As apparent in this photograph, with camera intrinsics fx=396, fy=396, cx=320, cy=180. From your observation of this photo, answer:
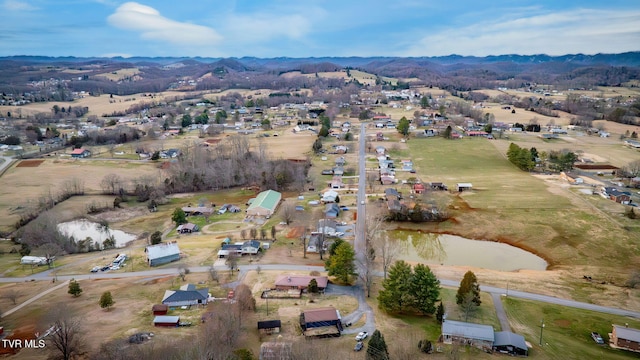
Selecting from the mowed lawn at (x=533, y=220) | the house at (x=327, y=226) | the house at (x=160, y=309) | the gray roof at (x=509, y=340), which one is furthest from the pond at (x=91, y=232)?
the gray roof at (x=509, y=340)

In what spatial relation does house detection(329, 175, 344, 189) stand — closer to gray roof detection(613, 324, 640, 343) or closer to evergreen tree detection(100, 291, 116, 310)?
evergreen tree detection(100, 291, 116, 310)

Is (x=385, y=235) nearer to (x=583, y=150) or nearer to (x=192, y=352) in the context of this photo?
(x=192, y=352)

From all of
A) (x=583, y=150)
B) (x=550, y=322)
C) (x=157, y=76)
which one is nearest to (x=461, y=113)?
(x=583, y=150)

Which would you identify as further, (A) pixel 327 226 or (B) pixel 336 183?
(B) pixel 336 183

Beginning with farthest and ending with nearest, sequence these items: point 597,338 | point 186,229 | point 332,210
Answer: point 332,210
point 186,229
point 597,338

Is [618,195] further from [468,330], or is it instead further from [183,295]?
[183,295]

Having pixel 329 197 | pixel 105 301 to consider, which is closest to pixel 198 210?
pixel 329 197

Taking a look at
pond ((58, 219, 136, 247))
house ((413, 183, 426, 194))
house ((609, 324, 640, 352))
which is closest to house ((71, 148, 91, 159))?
pond ((58, 219, 136, 247))
